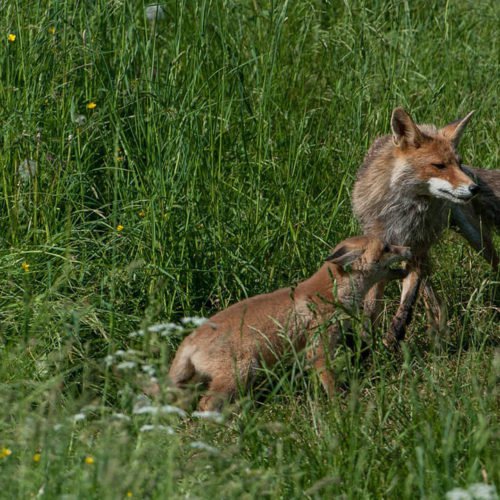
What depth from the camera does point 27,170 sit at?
19.9 feet

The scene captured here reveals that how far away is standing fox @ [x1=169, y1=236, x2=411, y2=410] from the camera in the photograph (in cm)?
497

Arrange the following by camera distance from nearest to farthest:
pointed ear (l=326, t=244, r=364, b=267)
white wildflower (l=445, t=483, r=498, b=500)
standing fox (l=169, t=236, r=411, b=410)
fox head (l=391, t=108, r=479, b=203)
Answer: white wildflower (l=445, t=483, r=498, b=500), standing fox (l=169, t=236, r=411, b=410), pointed ear (l=326, t=244, r=364, b=267), fox head (l=391, t=108, r=479, b=203)

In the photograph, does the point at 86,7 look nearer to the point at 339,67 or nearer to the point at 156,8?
the point at 156,8

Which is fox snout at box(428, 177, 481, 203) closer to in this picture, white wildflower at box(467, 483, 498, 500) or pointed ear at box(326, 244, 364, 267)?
pointed ear at box(326, 244, 364, 267)

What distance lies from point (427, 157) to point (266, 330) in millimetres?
2054

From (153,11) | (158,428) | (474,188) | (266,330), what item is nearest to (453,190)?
(474,188)

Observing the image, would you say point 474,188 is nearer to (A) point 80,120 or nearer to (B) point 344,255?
(B) point 344,255

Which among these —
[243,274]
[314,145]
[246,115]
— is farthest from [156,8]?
[243,274]

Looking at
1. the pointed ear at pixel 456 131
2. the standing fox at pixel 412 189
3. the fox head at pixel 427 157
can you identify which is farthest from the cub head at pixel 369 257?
the pointed ear at pixel 456 131

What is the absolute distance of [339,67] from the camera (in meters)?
7.65

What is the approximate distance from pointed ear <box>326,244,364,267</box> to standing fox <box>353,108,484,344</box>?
3.19 feet

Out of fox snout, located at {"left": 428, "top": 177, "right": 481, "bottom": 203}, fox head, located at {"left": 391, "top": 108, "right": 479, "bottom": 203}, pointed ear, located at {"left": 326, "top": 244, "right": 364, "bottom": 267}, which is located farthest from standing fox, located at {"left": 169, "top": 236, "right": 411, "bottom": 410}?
fox head, located at {"left": 391, "top": 108, "right": 479, "bottom": 203}

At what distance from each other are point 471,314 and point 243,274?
134cm

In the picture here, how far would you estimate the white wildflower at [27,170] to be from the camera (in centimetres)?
606
